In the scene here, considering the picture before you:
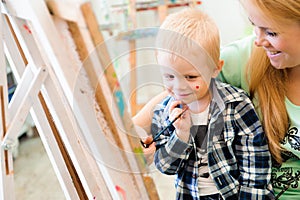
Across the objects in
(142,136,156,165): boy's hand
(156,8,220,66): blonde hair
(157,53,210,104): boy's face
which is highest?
(156,8,220,66): blonde hair

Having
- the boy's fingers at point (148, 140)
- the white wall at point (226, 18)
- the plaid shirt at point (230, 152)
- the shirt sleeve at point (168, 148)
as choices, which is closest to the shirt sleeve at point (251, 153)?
the plaid shirt at point (230, 152)

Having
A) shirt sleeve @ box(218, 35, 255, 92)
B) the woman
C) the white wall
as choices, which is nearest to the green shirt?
the woman

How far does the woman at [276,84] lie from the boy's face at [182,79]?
0.10 m

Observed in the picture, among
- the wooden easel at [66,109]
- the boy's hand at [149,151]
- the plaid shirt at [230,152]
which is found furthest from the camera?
the plaid shirt at [230,152]

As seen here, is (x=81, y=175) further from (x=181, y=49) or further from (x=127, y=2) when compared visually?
(x=127, y=2)

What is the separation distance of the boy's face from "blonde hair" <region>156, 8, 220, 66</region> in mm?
23

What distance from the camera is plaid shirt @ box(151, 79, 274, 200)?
90cm

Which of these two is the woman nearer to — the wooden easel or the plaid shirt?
the plaid shirt

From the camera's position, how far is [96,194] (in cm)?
79

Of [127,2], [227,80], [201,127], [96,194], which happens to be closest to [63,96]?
[96,194]

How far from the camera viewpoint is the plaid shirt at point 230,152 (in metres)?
0.90

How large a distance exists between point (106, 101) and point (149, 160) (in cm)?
19

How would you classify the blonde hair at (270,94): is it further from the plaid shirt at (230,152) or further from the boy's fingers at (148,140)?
the boy's fingers at (148,140)

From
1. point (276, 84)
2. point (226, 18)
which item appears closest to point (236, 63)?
point (276, 84)
